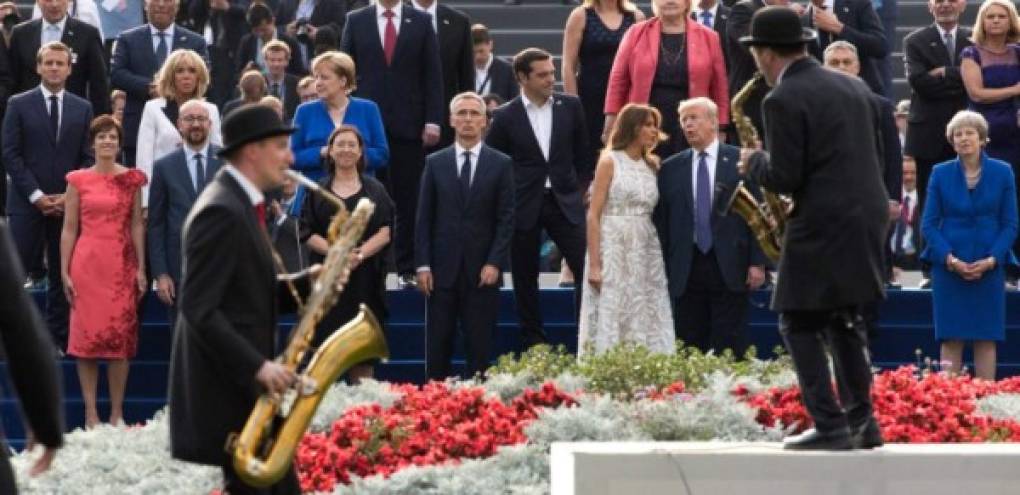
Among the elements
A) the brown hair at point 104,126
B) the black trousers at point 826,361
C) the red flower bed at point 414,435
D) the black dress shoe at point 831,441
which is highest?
the brown hair at point 104,126

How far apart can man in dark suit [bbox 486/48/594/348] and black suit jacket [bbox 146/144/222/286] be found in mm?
2042

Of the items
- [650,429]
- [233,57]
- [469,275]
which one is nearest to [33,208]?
[469,275]

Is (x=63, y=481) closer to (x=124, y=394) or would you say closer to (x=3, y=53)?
(x=124, y=394)

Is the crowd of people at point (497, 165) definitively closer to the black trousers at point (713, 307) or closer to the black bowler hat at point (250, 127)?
the black trousers at point (713, 307)

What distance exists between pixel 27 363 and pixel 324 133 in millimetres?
9357

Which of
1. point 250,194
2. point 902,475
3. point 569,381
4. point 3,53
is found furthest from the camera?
point 3,53

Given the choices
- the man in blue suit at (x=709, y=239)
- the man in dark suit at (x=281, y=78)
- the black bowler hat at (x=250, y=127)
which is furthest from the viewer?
the man in dark suit at (x=281, y=78)

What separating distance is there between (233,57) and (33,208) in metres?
4.65

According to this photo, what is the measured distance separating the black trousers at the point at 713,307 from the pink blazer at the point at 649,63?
1328 mm

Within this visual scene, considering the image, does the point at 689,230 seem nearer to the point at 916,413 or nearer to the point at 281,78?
the point at 916,413

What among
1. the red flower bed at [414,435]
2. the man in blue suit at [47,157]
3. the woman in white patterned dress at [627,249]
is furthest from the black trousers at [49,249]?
the red flower bed at [414,435]

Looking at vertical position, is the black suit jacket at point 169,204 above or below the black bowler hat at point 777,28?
below

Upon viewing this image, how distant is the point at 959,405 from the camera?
1293cm

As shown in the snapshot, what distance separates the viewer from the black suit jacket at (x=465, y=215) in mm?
16812
